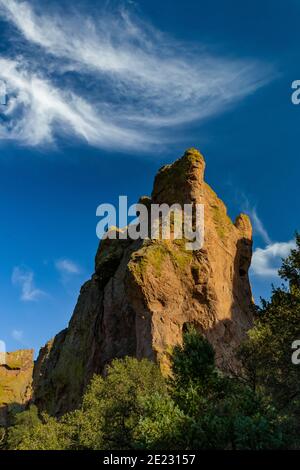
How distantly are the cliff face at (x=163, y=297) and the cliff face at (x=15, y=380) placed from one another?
207 feet

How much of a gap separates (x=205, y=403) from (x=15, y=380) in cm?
16343

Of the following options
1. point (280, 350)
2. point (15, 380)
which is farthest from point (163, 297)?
point (15, 380)

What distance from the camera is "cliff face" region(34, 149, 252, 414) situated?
61.2m

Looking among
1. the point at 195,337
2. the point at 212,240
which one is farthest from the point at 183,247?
the point at 195,337

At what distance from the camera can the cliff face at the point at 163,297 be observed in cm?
6116

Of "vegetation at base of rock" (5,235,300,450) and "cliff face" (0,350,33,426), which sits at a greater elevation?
"cliff face" (0,350,33,426)

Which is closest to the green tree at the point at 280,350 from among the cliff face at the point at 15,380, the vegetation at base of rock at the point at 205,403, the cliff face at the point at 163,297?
the vegetation at base of rock at the point at 205,403

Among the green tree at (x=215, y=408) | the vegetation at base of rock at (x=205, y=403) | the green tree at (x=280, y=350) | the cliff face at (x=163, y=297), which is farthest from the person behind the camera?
the cliff face at (x=163, y=297)

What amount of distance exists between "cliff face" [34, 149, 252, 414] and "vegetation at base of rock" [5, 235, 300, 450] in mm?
13233

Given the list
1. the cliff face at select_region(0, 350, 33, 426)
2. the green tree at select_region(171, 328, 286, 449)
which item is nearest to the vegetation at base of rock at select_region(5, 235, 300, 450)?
the green tree at select_region(171, 328, 286, 449)

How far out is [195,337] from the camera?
131 ft

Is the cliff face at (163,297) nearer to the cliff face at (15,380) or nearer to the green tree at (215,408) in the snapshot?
the green tree at (215,408)

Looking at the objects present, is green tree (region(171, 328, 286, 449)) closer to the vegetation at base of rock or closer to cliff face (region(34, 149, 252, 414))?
the vegetation at base of rock

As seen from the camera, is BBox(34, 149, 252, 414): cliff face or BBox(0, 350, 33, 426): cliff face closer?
BBox(34, 149, 252, 414): cliff face
